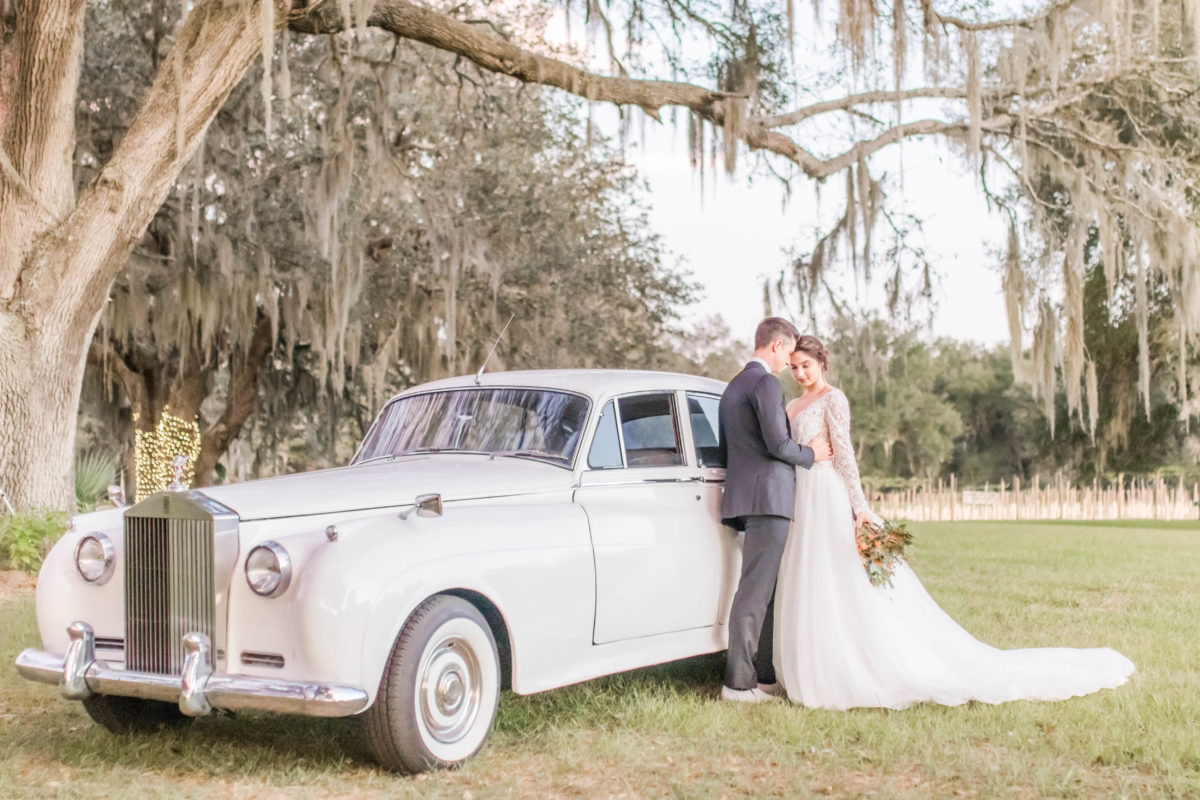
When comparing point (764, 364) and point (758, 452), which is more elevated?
point (764, 364)

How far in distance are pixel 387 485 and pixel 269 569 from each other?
74cm

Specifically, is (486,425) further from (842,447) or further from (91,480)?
(91,480)

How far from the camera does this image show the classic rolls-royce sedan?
15.0 ft

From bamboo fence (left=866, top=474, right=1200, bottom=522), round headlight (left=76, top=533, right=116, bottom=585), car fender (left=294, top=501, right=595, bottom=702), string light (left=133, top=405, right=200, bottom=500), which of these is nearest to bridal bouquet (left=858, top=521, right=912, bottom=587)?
car fender (left=294, top=501, right=595, bottom=702)

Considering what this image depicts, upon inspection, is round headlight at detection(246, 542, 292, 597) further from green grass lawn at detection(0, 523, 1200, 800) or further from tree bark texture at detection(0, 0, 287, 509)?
tree bark texture at detection(0, 0, 287, 509)

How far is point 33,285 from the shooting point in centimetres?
1111

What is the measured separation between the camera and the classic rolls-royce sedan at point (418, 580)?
4.56 m

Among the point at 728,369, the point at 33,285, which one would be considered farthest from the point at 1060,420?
the point at 33,285

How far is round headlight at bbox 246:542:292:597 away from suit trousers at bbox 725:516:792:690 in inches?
97.8

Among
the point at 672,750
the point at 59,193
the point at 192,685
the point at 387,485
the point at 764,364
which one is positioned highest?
the point at 59,193

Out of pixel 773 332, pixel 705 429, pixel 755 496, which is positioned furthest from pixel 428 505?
pixel 773 332

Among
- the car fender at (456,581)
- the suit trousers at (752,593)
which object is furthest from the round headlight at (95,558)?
the suit trousers at (752,593)

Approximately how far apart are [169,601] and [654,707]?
91.2 inches

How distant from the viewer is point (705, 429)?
22.0 ft
